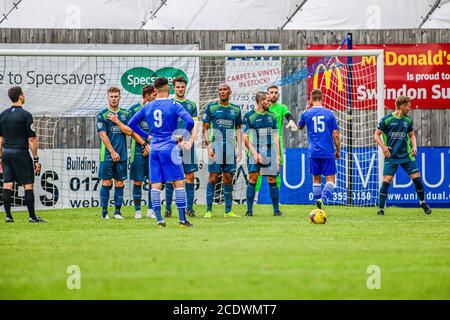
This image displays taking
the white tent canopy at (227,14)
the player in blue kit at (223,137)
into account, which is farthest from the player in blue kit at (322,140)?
the white tent canopy at (227,14)

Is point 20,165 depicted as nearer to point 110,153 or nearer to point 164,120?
point 110,153

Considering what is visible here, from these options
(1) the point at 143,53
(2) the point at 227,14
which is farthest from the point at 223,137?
(2) the point at 227,14

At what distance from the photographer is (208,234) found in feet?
38.2

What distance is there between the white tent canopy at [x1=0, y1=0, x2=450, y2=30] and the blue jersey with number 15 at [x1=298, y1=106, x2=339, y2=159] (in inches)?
319

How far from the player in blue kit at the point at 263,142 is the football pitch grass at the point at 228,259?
1.82m

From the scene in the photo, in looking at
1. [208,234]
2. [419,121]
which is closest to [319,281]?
[208,234]

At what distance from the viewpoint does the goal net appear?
738 inches

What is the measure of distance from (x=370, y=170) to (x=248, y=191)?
4.28 m

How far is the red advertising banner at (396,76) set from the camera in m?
19.5

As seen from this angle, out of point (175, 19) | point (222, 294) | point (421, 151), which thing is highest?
point (175, 19)

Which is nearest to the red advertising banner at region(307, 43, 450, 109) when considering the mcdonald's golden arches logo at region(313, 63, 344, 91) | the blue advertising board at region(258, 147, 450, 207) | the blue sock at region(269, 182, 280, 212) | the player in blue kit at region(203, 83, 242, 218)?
the mcdonald's golden arches logo at region(313, 63, 344, 91)

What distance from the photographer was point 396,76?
64.5 ft

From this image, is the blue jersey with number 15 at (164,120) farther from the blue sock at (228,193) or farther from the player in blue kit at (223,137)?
the blue sock at (228,193)

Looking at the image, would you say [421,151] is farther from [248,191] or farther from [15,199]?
[15,199]
